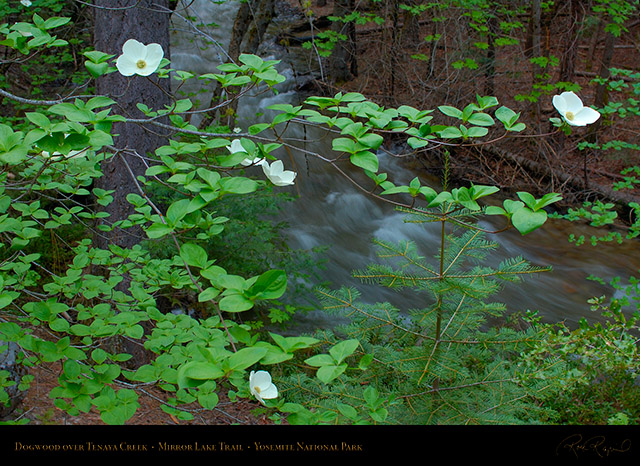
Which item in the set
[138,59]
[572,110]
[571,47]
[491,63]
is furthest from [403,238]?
[138,59]

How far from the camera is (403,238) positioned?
623 centimetres

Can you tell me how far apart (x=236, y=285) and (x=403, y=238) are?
540 centimetres

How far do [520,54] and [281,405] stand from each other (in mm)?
8414

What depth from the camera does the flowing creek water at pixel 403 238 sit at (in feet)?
17.4

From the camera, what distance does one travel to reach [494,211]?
107 cm

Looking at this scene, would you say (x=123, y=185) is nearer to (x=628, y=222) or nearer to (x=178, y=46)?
(x=628, y=222)

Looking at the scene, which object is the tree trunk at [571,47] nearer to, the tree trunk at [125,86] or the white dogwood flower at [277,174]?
the tree trunk at [125,86]

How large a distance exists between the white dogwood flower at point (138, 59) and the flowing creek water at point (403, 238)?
3524mm

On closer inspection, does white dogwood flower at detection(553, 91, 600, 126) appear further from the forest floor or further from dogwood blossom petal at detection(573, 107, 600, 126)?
the forest floor

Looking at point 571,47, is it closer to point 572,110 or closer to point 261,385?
point 572,110

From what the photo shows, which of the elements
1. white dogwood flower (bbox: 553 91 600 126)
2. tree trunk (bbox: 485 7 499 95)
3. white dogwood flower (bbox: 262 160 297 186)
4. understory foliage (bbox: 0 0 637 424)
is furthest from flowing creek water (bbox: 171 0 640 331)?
white dogwood flower (bbox: 553 91 600 126)

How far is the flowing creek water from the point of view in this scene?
5312mm

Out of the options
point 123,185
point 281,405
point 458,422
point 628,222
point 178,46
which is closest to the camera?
point 281,405
